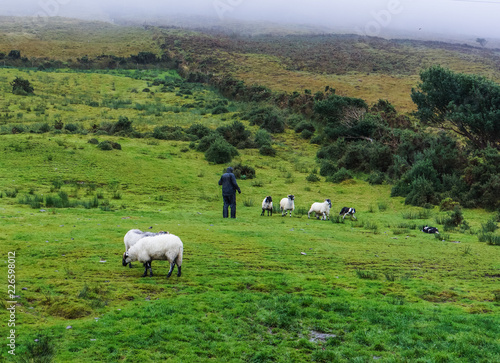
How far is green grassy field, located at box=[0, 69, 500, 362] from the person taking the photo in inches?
268

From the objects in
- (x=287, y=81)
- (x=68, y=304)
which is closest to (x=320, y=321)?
(x=68, y=304)

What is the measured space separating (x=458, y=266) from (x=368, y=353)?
6794mm

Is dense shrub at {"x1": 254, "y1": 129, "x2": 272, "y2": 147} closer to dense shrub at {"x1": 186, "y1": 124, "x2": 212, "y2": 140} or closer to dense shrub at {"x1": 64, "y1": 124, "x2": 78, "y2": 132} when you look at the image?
dense shrub at {"x1": 186, "y1": 124, "x2": 212, "y2": 140}

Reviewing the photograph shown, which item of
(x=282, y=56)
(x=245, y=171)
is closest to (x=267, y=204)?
(x=245, y=171)

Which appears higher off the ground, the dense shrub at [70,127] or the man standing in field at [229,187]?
the dense shrub at [70,127]

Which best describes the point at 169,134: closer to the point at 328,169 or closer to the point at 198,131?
the point at 198,131

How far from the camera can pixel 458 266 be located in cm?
1229

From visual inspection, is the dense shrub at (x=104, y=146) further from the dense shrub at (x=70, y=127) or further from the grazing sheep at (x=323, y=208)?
the grazing sheep at (x=323, y=208)

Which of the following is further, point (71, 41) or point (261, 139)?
point (71, 41)

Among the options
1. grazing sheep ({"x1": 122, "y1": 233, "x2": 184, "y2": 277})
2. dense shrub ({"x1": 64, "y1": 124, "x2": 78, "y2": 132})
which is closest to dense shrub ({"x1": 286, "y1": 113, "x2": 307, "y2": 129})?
dense shrub ({"x1": 64, "y1": 124, "x2": 78, "y2": 132})

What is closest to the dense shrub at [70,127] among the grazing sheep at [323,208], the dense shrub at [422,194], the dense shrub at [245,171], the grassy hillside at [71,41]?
the dense shrub at [245,171]

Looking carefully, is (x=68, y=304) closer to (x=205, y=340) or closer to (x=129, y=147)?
(x=205, y=340)

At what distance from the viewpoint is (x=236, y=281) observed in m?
9.89

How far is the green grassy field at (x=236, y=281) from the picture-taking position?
682 centimetres
